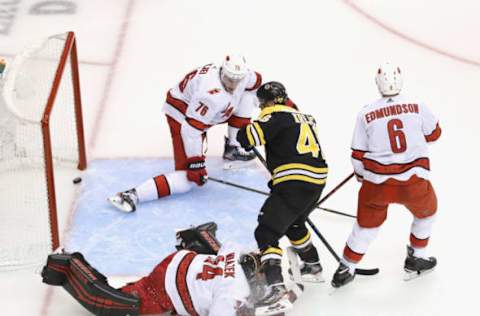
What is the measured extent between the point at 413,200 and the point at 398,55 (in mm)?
2301

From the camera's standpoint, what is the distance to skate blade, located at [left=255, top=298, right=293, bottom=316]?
3.80 metres

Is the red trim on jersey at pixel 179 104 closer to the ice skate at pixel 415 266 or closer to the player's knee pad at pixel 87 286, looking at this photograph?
the player's knee pad at pixel 87 286

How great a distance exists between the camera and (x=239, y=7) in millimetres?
6598

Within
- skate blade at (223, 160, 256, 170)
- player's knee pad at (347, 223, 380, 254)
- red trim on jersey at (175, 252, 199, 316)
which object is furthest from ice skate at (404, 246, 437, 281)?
skate blade at (223, 160, 256, 170)

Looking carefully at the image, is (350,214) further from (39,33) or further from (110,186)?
(39,33)

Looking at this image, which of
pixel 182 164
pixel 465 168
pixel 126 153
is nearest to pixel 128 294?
pixel 182 164

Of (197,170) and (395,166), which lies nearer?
(395,166)

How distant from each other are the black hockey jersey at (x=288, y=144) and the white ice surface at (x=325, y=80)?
51 cm

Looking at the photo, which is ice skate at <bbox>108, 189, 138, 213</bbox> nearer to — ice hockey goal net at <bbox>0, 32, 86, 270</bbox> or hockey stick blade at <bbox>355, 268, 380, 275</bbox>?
ice hockey goal net at <bbox>0, 32, 86, 270</bbox>

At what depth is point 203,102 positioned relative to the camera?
4.44 metres

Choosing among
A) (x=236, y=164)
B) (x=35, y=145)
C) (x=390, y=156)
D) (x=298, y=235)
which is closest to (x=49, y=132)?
(x=35, y=145)

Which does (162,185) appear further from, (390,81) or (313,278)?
(390,81)

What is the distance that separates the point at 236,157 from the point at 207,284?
1315mm

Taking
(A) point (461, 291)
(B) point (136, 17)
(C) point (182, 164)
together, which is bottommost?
(A) point (461, 291)
